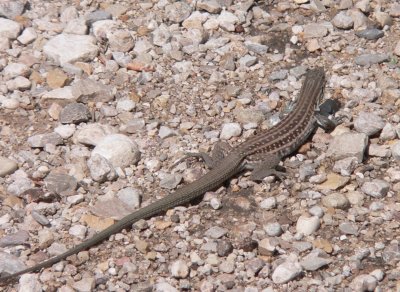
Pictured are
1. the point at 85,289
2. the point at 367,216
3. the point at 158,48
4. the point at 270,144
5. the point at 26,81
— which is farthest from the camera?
the point at 158,48

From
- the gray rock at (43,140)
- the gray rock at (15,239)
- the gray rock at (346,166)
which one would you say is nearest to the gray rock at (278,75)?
the gray rock at (346,166)

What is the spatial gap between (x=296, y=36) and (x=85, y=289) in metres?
3.98

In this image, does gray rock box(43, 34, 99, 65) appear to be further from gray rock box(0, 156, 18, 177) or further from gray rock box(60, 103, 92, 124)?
gray rock box(0, 156, 18, 177)

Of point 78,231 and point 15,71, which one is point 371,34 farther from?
point 78,231

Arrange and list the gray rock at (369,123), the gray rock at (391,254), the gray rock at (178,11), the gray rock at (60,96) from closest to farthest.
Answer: the gray rock at (391,254)
the gray rock at (369,123)
the gray rock at (60,96)
the gray rock at (178,11)

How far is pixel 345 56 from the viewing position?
27.7ft

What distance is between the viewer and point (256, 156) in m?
7.13

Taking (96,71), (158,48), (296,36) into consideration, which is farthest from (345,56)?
(96,71)

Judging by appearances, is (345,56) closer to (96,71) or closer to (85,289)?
(96,71)

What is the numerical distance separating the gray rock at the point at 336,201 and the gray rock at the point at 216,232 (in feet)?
2.93

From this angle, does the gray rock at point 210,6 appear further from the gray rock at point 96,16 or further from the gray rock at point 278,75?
the gray rock at point 278,75

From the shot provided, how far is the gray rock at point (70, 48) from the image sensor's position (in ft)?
27.1

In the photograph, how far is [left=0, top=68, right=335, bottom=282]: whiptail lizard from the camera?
6387mm

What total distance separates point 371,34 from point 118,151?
3188 millimetres
